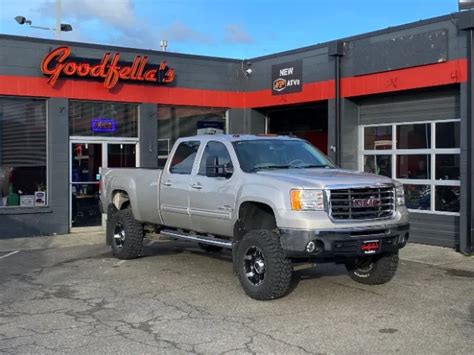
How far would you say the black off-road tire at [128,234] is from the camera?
10.5 meters

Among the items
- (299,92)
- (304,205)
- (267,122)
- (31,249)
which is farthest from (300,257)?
(267,122)

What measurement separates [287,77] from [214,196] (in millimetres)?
8393

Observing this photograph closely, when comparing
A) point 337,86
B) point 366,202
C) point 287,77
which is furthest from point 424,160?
point 366,202

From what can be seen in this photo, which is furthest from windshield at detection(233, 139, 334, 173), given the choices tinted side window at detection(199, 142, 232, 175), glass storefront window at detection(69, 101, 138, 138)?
glass storefront window at detection(69, 101, 138, 138)

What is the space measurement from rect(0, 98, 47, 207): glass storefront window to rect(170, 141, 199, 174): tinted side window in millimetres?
6280

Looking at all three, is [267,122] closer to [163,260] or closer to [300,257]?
[163,260]

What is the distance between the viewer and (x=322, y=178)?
7.45 m

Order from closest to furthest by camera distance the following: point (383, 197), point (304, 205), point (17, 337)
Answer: point (17, 337)
point (304, 205)
point (383, 197)

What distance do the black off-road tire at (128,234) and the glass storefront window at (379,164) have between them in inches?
254

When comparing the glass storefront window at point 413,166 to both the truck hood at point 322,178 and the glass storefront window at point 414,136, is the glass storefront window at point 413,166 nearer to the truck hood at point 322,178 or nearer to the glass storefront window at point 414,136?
the glass storefront window at point 414,136

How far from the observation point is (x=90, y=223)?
1550cm

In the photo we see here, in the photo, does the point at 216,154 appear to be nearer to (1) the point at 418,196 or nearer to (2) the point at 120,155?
(1) the point at 418,196

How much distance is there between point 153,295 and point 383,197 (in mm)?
3278

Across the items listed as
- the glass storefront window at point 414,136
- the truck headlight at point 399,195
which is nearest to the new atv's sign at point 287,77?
the glass storefront window at point 414,136
